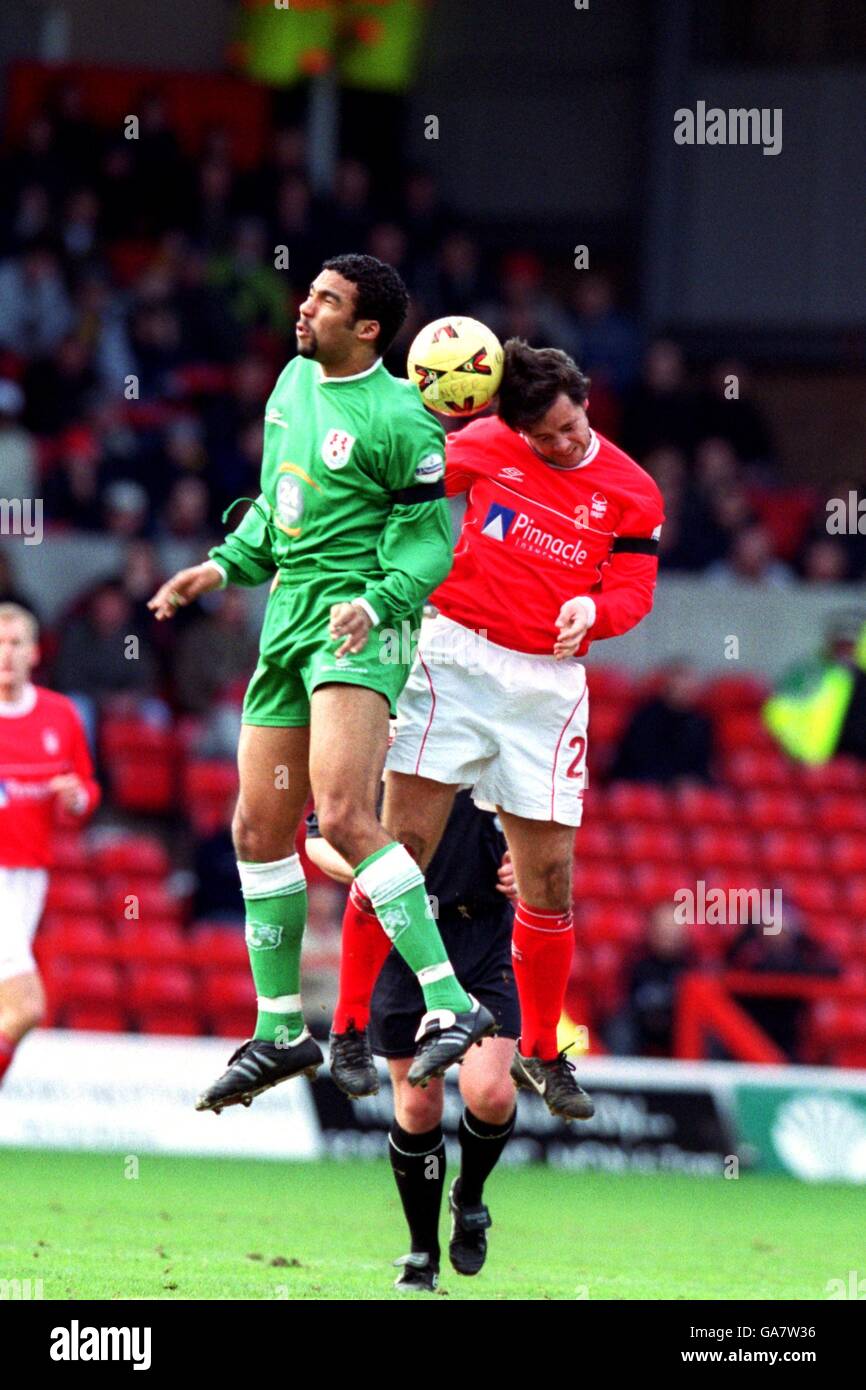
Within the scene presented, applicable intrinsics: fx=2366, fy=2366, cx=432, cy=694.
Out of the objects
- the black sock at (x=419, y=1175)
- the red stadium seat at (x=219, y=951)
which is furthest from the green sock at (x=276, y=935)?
the red stadium seat at (x=219, y=951)

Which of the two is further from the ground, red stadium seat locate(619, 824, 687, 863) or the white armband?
the white armband

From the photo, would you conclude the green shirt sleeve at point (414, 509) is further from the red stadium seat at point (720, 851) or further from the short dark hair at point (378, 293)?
the red stadium seat at point (720, 851)

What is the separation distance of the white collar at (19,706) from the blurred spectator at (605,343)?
9900mm

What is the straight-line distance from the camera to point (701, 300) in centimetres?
2194

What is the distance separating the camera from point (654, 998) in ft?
48.5

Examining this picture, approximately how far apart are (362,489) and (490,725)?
992mm

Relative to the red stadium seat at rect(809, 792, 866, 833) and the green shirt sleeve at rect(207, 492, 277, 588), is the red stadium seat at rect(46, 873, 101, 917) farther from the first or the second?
the green shirt sleeve at rect(207, 492, 277, 588)

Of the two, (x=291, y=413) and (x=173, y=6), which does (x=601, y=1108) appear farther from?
(x=173, y=6)

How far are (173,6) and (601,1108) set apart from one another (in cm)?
1379

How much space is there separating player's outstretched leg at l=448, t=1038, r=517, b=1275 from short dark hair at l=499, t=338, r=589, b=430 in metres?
2.35

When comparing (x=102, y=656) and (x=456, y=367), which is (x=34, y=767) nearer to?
(x=456, y=367)

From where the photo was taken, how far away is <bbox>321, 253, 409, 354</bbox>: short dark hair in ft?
24.5

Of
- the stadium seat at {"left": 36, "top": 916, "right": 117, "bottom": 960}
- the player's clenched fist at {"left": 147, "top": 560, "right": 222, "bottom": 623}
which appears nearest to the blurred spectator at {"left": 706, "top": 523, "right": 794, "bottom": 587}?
the stadium seat at {"left": 36, "top": 916, "right": 117, "bottom": 960}

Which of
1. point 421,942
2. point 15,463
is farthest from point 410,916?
point 15,463
